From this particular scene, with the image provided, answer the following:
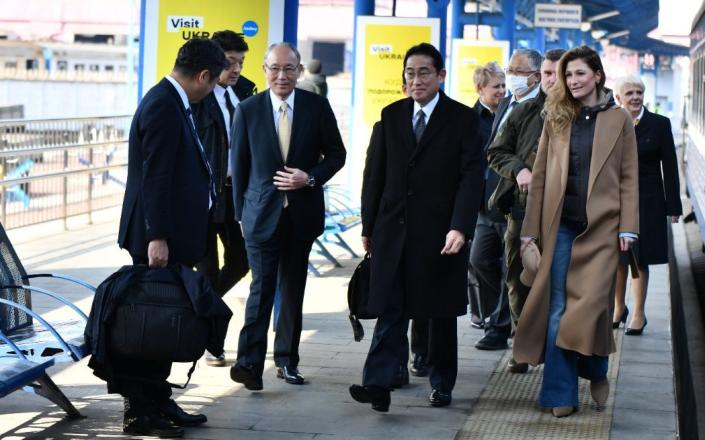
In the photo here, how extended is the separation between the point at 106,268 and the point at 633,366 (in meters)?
5.42

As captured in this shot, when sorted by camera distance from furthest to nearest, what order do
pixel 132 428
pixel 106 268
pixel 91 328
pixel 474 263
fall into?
pixel 106 268 → pixel 474 263 → pixel 132 428 → pixel 91 328

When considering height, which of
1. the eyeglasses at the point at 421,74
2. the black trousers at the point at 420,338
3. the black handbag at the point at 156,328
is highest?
the eyeglasses at the point at 421,74

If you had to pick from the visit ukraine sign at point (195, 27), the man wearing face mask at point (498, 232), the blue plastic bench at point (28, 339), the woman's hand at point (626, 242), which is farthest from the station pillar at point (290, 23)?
the woman's hand at point (626, 242)

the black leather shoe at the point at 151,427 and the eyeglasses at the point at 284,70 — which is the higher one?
the eyeglasses at the point at 284,70

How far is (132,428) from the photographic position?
5.93 m

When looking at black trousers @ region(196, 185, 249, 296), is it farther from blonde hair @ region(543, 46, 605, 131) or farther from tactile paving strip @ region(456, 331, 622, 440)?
blonde hair @ region(543, 46, 605, 131)

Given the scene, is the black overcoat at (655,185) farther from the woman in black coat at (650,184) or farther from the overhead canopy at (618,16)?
the overhead canopy at (618,16)

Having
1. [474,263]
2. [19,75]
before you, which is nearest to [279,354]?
[474,263]

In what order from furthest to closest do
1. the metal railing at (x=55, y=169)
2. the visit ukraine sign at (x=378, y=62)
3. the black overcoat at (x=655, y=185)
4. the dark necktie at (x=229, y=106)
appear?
the visit ukraine sign at (x=378, y=62), the metal railing at (x=55, y=169), the black overcoat at (x=655, y=185), the dark necktie at (x=229, y=106)

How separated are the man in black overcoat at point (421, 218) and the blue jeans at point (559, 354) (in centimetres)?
44

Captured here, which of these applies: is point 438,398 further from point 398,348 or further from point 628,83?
point 628,83

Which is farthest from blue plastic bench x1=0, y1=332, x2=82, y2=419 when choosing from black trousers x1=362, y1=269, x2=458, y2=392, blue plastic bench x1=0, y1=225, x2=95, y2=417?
black trousers x1=362, y1=269, x2=458, y2=392

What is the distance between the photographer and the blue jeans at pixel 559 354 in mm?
6582

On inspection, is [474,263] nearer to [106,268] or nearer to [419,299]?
[419,299]
